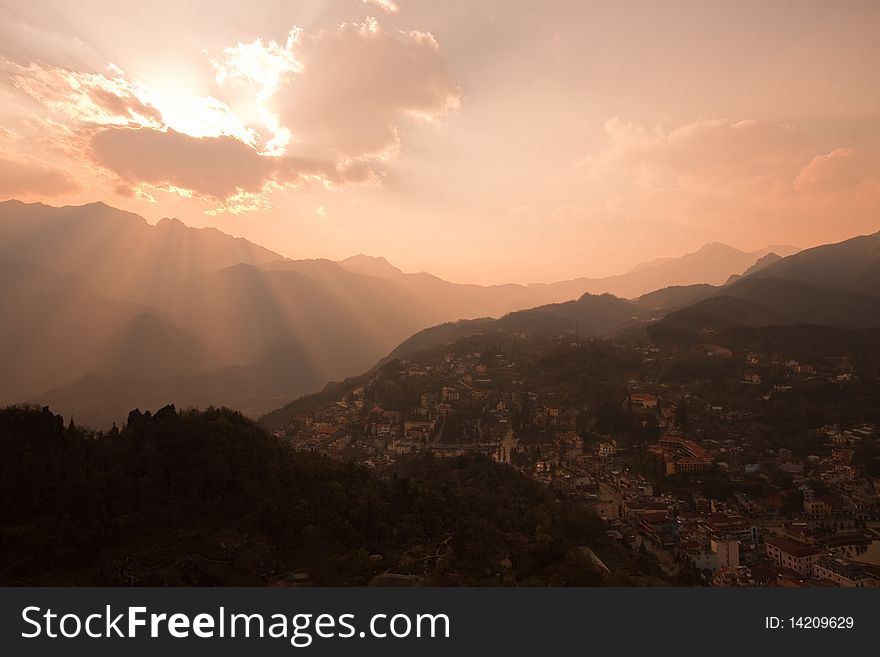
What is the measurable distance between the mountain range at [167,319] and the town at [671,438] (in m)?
34.2

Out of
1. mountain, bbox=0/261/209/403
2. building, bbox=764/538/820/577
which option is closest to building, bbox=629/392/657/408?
building, bbox=764/538/820/577

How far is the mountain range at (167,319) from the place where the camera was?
3115 inches

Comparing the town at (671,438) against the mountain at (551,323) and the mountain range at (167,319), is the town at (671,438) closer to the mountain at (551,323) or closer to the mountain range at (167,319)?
the mountain at (551,323)

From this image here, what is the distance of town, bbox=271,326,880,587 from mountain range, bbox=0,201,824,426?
3415 centimetres

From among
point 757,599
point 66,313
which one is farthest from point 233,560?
point 66,313

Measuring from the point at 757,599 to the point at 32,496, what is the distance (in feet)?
50.7

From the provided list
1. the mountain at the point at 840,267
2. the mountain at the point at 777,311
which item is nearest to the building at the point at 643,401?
the mountain at the point at 777,311

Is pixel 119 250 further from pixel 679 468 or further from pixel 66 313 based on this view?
pixel 679 468

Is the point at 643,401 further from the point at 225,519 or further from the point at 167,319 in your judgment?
the point at 167,319

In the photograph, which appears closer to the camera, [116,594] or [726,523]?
[116,594]

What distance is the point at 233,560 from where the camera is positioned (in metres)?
12.1

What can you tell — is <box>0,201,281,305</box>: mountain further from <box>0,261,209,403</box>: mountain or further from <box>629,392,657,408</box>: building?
<box>629,392,657,408</box>: building

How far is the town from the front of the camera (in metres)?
22.0

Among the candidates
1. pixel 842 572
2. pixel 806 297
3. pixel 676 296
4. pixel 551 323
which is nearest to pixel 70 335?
pixel 551 323
